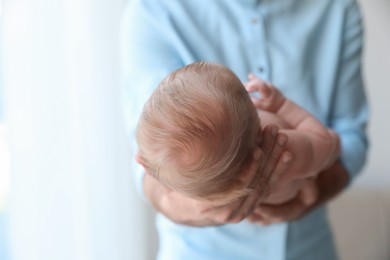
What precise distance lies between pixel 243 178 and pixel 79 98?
2.01ft

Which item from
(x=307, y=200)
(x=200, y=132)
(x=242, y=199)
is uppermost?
(x=200, y=132)

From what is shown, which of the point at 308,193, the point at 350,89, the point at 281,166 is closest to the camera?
the point at 281,166

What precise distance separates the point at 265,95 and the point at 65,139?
528 mm

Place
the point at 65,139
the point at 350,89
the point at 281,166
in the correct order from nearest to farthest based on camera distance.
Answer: the point at 281,166 < the point at 350,89 < the point at 65,139

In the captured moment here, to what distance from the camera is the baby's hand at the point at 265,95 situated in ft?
2.39

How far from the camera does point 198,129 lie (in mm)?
569

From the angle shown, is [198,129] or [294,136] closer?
[198,129]

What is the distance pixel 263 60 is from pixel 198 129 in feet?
1.11

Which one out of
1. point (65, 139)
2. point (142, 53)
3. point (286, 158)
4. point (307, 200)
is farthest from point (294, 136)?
point (65, 139)

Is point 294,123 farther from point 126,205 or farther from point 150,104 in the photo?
point 126,205

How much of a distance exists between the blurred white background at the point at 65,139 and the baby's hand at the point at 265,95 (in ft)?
1.55

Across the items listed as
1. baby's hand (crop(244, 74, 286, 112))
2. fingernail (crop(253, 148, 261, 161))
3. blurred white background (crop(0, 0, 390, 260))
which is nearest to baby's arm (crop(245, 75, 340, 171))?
baby's hand (crop(244, 74, 286, 112))

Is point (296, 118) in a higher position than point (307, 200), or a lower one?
higher

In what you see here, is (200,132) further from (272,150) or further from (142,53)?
(142,53)
